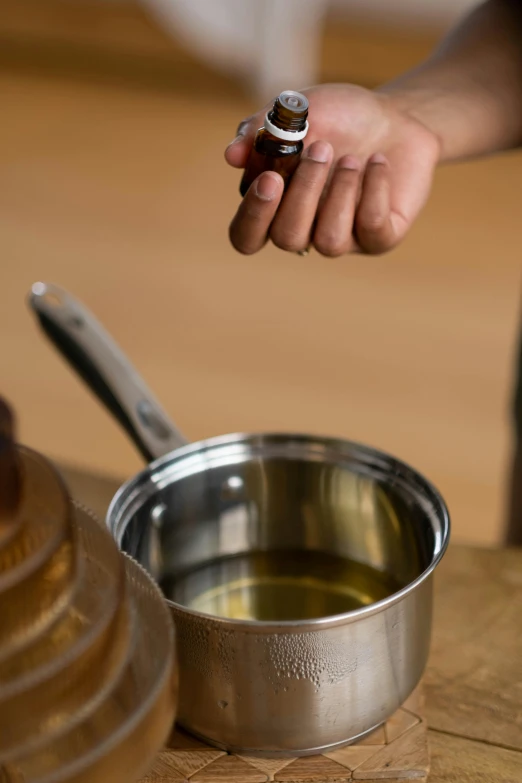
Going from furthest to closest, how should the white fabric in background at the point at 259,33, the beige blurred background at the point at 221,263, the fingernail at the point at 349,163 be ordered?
the white fabric in background at the point at 259,33
the beige blurred background at the point at 221,263
the fingernail at the point at 349,163

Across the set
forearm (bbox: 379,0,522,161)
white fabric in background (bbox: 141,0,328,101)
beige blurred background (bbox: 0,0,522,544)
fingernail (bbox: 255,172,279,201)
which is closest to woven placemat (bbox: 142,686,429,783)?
fingernail (bbox: 255,172,279,201)

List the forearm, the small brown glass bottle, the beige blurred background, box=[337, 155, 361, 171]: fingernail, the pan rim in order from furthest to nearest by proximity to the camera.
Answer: the beige blurred background
the forearm
box=[337, 155, 361, 171]: fingernail
the small brown glass bottle
the pan rim

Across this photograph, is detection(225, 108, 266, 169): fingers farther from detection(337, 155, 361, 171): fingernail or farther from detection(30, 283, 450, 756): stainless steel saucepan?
detection(30, 283, 450, 756): stainless steel saucepan

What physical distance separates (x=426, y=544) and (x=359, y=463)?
85mm

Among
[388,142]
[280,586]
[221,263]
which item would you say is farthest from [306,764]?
[221,263]

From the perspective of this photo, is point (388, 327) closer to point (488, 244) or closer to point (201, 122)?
point (488, 244)

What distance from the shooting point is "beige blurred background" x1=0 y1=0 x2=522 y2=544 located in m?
2.00

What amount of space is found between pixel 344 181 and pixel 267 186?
0.26 ft

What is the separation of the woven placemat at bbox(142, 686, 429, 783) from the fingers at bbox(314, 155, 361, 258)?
14.0 inches

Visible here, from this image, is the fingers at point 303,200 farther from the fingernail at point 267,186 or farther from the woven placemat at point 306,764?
the woven placemat at point 306,764

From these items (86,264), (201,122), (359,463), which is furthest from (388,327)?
(359,463)

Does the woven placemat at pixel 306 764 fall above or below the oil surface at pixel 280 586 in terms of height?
below

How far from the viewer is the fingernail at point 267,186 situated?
69 centimetres

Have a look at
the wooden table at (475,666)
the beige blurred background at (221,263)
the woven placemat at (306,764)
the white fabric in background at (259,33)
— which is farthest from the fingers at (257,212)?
the white fabric in background at (259,33)
